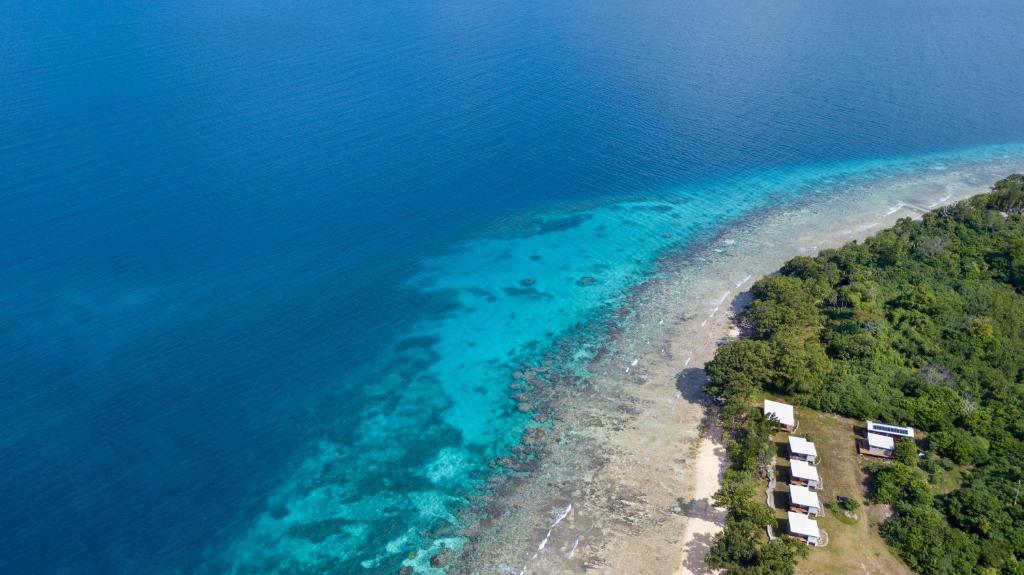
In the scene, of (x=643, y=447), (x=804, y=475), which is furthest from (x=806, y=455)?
(x=643, y=447)

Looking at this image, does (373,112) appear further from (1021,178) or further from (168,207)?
(1021,178)

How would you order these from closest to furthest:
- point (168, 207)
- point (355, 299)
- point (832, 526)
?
point (832, 526), point (355, 299), point (168, 207)

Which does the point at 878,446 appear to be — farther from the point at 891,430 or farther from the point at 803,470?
the point at 803,470

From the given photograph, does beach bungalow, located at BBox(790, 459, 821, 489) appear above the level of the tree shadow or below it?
above

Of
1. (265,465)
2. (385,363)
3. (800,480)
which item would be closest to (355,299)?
(385,363)

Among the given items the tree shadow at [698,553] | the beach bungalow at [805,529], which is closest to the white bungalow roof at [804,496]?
the beach bungalow at [805,529]

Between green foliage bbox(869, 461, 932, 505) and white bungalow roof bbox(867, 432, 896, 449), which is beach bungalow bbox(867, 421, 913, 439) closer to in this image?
white bungalow roof bbox(867, 432, 896, 449)

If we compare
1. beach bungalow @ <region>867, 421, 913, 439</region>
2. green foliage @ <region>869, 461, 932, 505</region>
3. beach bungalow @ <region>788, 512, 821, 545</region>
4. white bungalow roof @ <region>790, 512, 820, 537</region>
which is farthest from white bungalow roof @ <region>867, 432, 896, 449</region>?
beach bungalow @ <region>788, 512, 821, 545</region>
